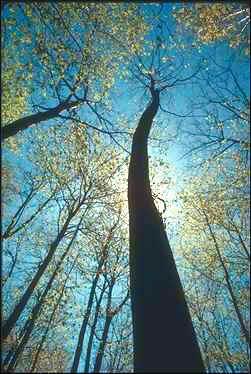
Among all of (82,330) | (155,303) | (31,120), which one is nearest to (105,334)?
(82,330)

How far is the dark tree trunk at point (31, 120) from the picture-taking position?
689cm

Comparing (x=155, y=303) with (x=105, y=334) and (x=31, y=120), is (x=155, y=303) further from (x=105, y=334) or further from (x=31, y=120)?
(x=105, y=334)

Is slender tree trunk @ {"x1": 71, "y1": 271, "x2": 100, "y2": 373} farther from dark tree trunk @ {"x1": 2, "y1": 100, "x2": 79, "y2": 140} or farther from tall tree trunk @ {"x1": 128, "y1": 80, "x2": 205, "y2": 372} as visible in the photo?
tall tree trunk @ {"x1": 128, "y1": 80, "x2": 205, "y2": 372}

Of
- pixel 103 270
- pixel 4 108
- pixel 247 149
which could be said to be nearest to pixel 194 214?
pixel 103 270

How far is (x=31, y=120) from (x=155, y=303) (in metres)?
6.25

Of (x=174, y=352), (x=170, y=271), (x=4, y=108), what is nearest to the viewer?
(x=174, y=352)

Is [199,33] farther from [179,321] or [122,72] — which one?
[179,321]

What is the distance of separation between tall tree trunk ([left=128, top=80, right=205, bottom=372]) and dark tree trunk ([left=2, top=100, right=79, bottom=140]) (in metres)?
4.40

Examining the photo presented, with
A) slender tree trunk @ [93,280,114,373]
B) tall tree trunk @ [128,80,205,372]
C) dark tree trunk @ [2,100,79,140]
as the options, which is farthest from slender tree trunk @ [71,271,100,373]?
tall tree trunk @ [128,80,205,372]

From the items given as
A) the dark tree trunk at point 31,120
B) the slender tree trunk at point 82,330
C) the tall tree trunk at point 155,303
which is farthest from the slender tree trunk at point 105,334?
the tall tree trunk at point 155,303

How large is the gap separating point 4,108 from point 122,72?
5.73 metres

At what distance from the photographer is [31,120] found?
7512 millimetres

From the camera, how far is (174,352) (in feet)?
7.64

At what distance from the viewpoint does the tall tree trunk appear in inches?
91.6
